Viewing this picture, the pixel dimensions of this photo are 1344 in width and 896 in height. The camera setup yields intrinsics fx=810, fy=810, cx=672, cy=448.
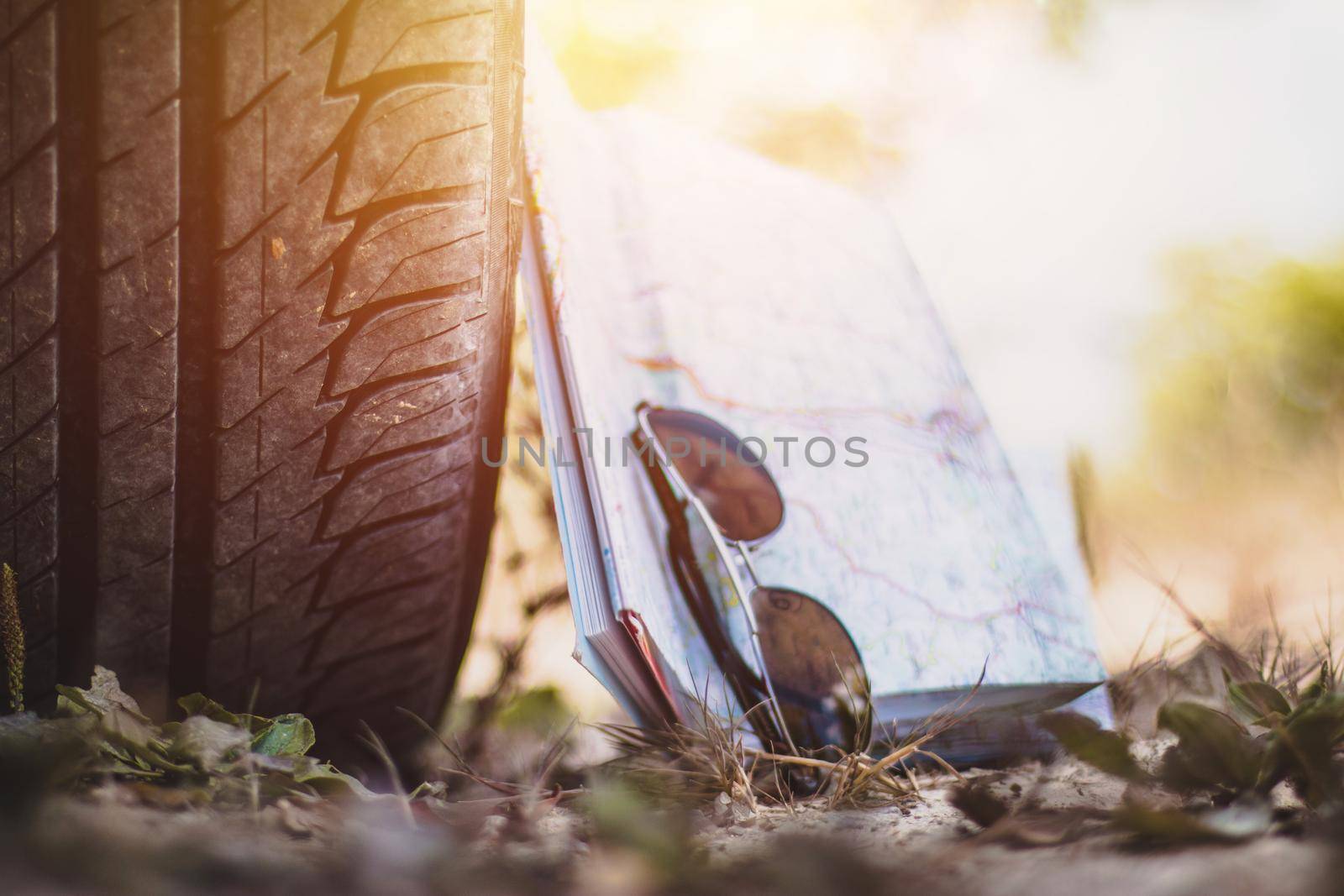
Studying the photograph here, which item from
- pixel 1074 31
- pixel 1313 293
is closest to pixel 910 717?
pixel 1313 293

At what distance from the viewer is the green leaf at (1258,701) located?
0.61 meters

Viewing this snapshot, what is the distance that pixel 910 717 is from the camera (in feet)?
2.91

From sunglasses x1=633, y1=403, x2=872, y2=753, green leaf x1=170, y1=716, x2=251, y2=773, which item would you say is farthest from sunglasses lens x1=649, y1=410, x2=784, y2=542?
green leaf x1=170, y1=716, x2=251, y2=773

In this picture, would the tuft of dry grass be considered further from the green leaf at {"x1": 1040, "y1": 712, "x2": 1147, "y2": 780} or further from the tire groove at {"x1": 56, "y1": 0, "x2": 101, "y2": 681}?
the tire groove at {"x1": 56, "y1": 0, "x2": 101, "y2": 681}

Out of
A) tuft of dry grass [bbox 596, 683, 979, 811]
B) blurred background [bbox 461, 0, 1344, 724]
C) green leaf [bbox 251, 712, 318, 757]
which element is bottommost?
tuft of dry grass [bbox 596, 683, 979, 811]

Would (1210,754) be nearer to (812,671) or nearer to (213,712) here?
(812,671)

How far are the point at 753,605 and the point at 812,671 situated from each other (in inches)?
3.7

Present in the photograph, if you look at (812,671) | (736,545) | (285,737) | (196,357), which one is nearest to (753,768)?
(812,671)

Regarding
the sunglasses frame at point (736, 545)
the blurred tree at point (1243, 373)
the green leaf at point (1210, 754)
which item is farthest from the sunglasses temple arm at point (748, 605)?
the blurred tree at point (1243, 373)

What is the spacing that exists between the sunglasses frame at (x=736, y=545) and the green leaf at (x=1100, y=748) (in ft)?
0.90

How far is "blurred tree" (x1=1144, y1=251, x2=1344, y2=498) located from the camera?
1626 mm

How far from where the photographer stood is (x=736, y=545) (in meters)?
0.92

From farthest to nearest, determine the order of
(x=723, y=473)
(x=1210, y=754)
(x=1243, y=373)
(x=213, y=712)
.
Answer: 1. (x=1243, y=373)
2. (x=723, y=473)
3. (x=213, y=712)
4. (x=1210, y=754)

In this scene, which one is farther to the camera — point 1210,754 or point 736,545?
point 736,545
